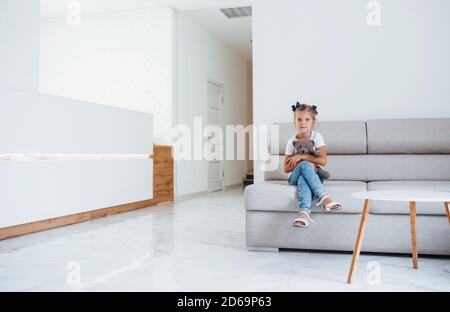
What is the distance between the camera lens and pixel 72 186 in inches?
149

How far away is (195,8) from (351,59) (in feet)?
10.7

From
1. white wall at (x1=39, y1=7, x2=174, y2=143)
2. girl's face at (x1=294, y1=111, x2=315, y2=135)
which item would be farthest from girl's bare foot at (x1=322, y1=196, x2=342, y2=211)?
white wall at (x1=39, y1=7, x2=174, y2=143)

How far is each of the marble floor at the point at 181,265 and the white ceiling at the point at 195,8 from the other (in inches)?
143

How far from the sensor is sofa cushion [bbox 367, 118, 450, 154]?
9.65ft

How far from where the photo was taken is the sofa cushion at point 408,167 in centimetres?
292

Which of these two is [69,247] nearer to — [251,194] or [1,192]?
[1,192]

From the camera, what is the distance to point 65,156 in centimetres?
377

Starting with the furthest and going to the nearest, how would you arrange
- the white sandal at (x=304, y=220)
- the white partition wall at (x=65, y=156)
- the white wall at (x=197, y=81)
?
the white wall at (x=197, y=81) < the white partition wall at (x=65, y=156) < the white sandal at (x=304, y=220)

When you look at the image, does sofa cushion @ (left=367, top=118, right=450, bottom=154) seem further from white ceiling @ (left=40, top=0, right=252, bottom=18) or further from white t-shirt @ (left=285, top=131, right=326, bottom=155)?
white ceiling @ (left=40, top=0, right=252, bottom=18)

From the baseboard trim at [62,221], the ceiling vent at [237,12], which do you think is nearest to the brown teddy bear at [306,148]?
the baseboard trim at [62,221]

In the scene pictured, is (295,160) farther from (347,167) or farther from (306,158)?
(347,167)

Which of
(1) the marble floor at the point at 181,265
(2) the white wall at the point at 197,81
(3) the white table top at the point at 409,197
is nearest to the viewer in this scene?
(3) the white table top at the point at 409,197

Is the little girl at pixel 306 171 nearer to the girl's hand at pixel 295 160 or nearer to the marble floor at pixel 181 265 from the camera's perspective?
the girl's hand at pixel 295 160

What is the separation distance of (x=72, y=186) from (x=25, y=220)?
601 millimetres
